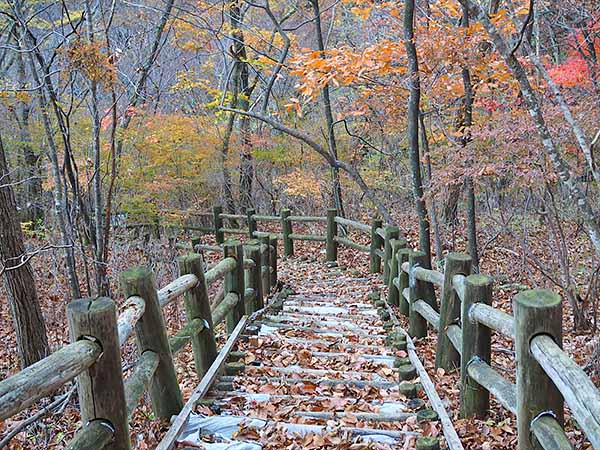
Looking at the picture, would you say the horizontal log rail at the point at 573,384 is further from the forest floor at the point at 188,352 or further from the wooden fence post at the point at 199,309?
the wooden fence post at the point at 199,309

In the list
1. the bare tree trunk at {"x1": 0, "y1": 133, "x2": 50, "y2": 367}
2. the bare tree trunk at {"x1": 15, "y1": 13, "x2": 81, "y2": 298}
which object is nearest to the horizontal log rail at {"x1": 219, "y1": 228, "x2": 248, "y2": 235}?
the bare tree trunk at {"x1": 15, "y1": 13, "x2": 81, "y2": 298}

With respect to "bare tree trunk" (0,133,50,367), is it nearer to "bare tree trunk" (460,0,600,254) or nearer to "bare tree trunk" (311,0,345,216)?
"bare tree trunk" (460,0,600,254)

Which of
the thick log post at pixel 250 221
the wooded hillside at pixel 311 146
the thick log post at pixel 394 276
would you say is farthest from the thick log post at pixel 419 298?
the thick log post at pixel 250 221

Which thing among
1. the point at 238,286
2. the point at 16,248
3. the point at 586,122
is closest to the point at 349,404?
the point at 238,286

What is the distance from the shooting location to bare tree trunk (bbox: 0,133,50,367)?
5621mm

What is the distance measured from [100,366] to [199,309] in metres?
1.68

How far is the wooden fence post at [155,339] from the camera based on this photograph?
3.05 m

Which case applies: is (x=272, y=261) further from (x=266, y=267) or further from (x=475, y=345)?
(x=475, y=345)

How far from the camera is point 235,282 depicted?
5305 millimetres

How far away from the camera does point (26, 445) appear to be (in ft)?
15.6

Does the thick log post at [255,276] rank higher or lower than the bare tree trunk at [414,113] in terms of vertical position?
lower

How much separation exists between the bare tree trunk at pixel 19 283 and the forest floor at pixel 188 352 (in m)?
0.66

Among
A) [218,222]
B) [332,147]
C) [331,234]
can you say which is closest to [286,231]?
[331,234]

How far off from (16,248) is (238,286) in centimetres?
254
